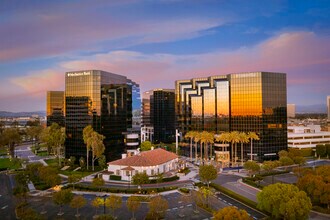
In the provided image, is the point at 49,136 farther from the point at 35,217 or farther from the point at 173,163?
the point at 35,217

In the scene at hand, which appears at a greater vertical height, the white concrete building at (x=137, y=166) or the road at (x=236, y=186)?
the white concrete building at (x=137, y=166)

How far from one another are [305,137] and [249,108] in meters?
36.1

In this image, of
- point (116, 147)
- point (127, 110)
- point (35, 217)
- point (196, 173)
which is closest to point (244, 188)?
point (196, 173)

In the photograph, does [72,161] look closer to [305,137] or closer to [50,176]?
[50,176]

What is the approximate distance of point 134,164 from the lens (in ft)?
317

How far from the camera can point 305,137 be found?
15050cm

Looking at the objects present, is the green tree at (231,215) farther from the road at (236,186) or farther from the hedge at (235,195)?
the road at (236,186)

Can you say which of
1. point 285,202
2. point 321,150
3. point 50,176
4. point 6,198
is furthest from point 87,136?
point 321,150

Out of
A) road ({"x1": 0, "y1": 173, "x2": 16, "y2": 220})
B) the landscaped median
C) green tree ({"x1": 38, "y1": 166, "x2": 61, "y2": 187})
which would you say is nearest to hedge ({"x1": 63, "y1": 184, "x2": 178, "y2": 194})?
green tree ({"x1": 38, "y1": 166, "x2": 61, "y2": 187})

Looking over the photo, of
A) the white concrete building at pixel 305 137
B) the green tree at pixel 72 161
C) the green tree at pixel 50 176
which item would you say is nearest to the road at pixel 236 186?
the green tree at pixel 50 176

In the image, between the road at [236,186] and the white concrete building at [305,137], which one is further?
the white concrete building at [305,137]

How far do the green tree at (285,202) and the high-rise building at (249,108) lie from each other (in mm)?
77109

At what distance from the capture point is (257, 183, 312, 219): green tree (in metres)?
51.0

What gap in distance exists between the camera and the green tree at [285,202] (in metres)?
51.0
